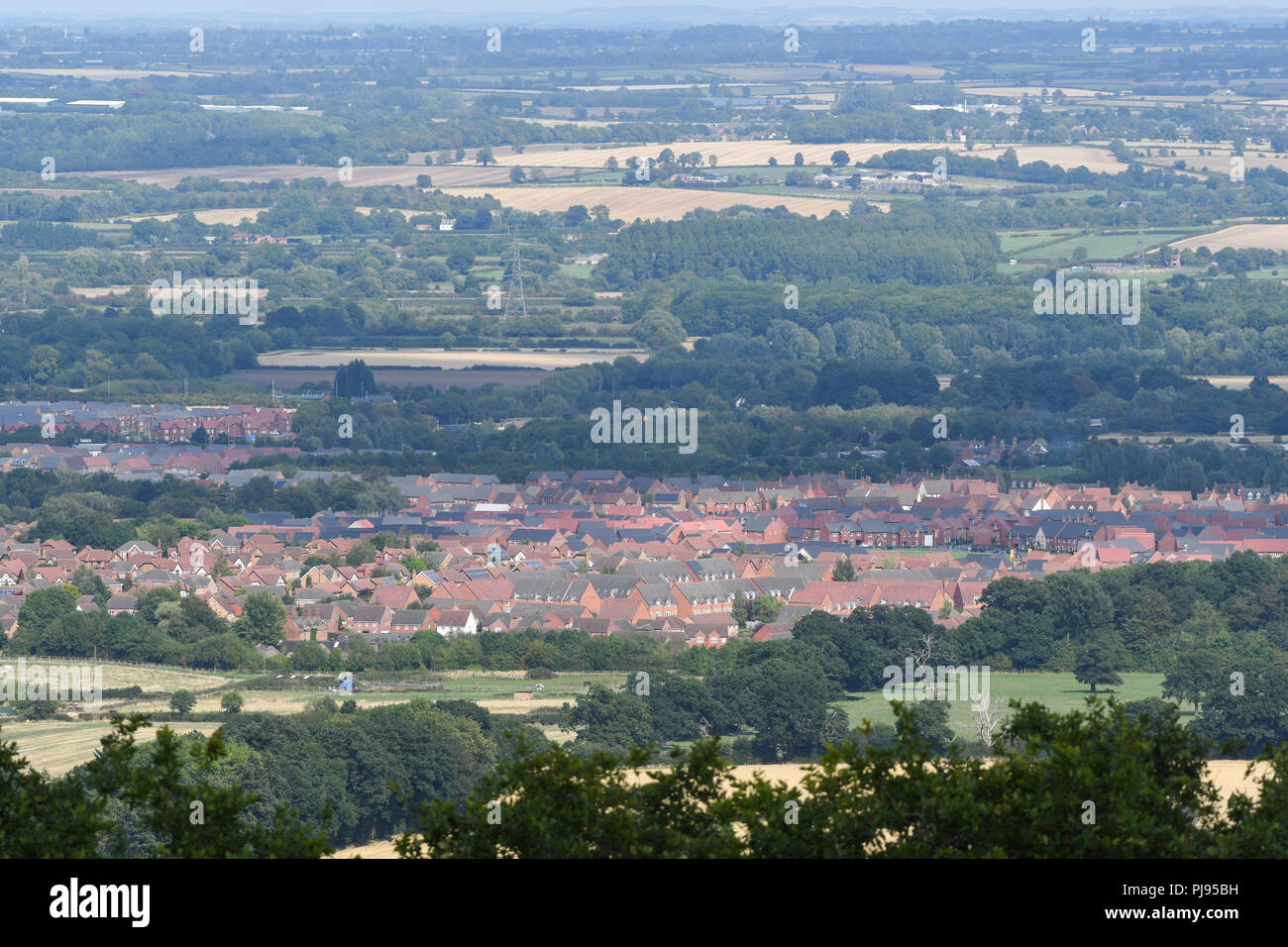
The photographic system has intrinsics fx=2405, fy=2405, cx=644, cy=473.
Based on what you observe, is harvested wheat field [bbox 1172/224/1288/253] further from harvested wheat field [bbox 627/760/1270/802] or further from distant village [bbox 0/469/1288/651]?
harvested wheat field [bbox 627/760/1270/802]

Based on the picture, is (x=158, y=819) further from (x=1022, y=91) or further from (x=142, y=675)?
(x=1022, y=91)

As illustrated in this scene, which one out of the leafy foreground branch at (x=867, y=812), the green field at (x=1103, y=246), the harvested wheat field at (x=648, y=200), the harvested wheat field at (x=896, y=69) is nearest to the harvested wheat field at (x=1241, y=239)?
the green field at (x=1103, y=246)

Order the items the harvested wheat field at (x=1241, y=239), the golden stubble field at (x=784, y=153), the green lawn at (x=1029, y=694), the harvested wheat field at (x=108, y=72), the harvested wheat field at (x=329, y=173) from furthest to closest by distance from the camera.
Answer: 1. the harvested wheat field at (x=108, y=72)
2. the golden stubble field at (x=784, y=153)
3. the harvested wheat field at (x=329, y=173)
4. the harvested wheat field at (x=1241, y=239)
5. the green lawn at (x=1029, y=694)

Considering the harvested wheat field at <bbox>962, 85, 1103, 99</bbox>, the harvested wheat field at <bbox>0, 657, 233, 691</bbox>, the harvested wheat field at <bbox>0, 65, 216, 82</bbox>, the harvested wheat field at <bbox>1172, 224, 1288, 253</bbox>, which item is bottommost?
the harvested wheat field at <bbox>0, 657, 233, 691</bbox>

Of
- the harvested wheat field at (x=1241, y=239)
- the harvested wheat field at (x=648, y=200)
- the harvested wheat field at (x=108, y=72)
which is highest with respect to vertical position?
the harvested wheat field at (x=108, y=72)

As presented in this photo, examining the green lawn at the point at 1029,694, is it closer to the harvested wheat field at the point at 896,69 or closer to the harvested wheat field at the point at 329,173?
the harvested wheat field at the point at 329,173

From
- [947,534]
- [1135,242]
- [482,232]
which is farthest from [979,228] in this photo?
[947,534]

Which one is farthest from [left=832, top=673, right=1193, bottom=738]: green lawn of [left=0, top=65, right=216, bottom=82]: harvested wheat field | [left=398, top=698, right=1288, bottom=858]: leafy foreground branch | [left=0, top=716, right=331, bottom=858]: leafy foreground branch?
[left=0, top=65, right=216, bottom=82]: harvested wheat field
